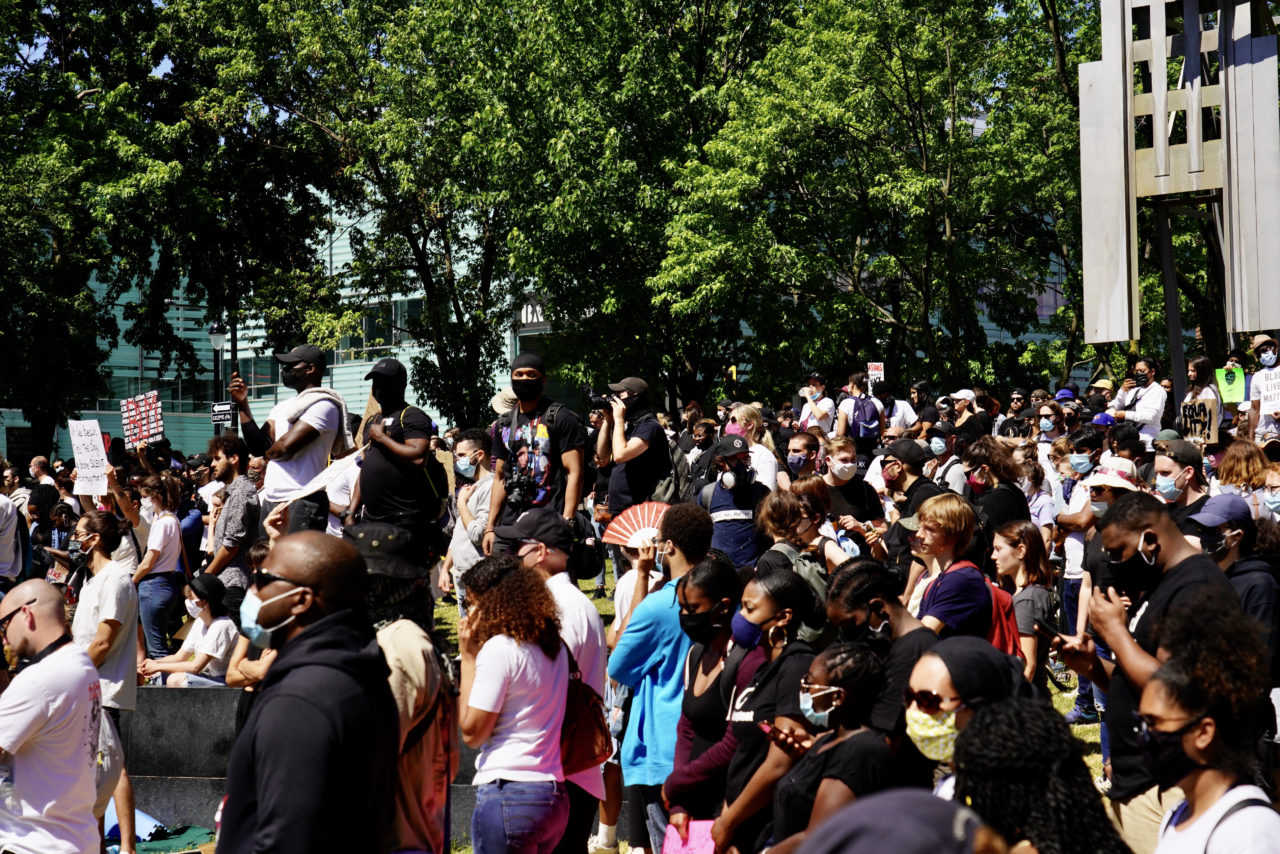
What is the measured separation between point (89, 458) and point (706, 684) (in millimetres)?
10799

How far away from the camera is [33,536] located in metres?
17.1

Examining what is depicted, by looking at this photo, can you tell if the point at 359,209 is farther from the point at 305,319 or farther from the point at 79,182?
the point at 79,182

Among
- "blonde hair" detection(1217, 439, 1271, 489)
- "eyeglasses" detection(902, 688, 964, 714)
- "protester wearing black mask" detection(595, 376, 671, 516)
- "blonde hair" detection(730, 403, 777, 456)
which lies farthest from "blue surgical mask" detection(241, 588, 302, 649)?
"blonde hair" detection(730, 403, 777, 456)

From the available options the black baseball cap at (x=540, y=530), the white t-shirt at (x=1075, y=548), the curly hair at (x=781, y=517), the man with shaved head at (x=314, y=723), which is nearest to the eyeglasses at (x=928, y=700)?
the man with shaved head at (x=314, y=723)

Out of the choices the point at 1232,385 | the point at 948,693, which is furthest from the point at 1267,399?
the point at 948,693

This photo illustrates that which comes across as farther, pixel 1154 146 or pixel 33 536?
pixel 33 536

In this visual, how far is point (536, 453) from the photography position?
8.46 meters

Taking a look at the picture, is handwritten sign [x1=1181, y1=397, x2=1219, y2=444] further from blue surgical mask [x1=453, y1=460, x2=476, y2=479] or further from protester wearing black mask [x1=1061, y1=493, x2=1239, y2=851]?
protester wearing black mask [x1=1061, y1=493, x2=1239, y2=851]

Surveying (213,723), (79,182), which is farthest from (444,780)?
(79,182)

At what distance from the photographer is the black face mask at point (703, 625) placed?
559 centimetres

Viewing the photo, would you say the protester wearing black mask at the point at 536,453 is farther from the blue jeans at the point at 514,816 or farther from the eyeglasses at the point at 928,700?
the eyeglasses at the point at 928,700

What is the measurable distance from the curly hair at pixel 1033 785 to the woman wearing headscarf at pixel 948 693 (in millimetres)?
941

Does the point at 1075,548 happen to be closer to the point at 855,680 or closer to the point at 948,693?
the point at 855,680

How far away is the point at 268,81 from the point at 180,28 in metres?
2.83
